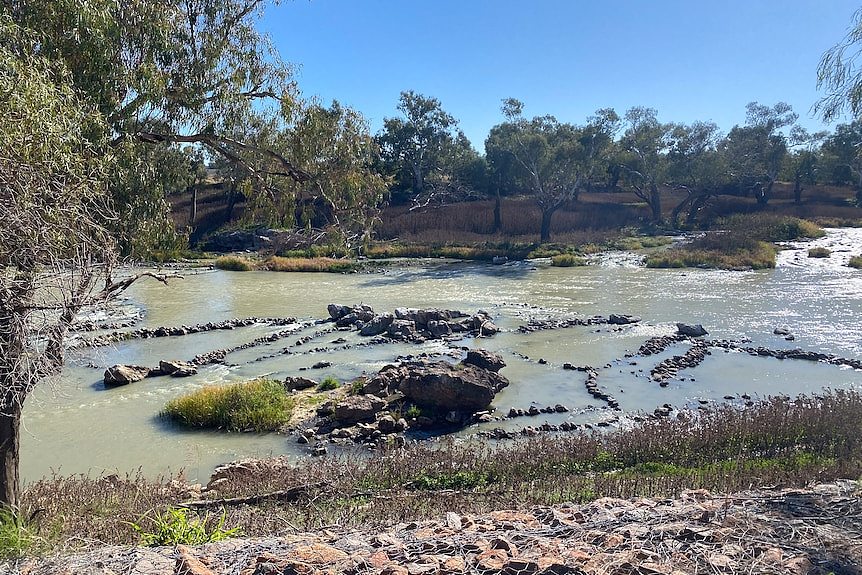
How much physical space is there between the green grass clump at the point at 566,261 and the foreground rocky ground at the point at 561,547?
32589mm

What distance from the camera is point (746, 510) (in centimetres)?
609

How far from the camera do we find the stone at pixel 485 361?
1482 cm

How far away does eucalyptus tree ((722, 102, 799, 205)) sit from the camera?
182ft

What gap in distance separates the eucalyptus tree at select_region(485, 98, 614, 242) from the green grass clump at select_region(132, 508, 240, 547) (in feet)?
130

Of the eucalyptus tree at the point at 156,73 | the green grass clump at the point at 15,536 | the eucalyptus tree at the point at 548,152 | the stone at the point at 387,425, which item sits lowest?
the stone at the point at 387,425

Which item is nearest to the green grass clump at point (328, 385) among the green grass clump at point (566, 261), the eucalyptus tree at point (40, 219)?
the eucalyptus tree at point (40, 219)

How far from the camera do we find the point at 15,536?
5508mm

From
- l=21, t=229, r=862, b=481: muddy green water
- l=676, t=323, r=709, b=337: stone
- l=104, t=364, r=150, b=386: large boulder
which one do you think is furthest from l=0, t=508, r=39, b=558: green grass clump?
l=676, t=323, r=709, b=337: stone

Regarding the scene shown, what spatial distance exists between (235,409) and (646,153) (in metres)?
48.4

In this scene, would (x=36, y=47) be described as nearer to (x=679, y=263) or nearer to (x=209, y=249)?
(x=679, y=263)

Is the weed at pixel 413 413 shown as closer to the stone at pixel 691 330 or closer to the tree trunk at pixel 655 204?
the stone at pixel 691 330

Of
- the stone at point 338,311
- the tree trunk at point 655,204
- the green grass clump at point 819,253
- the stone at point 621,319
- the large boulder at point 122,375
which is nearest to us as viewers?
the large boulder at point 122,375

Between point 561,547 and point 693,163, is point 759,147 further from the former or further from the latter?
point 561,547

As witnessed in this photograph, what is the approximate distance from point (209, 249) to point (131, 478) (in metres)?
42.5
